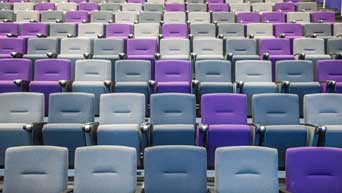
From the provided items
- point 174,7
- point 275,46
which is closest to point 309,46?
point 275,46

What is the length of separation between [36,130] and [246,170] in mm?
824

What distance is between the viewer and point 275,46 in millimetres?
2824

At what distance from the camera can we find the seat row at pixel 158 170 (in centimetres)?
142

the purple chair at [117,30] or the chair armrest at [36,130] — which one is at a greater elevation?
the purple chair at [117,30]

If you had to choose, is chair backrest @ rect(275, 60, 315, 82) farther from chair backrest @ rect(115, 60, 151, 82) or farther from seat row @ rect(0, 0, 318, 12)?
seat row @ rect(0, 0, 318, 12)

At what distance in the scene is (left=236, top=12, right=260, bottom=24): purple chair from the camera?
11.6 feet

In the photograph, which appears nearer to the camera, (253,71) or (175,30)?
(253,71)

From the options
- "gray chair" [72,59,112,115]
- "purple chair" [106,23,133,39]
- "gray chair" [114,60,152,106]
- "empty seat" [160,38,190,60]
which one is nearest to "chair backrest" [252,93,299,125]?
"gray chair" [114,60,152,106]

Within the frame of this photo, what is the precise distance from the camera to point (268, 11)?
148 inches

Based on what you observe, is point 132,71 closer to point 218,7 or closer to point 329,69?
Answer: point 329,69

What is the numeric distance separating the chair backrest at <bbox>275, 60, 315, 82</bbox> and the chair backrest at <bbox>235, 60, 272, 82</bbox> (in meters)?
0.06

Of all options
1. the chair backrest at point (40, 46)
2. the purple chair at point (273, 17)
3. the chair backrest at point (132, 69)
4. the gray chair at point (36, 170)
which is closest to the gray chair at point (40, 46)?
the chair backrest at point (40, 46)

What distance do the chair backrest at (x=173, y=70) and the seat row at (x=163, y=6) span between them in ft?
4.83

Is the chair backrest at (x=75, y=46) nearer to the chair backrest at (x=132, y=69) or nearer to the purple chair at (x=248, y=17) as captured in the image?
the chair backrest at (x=132, y=69)
